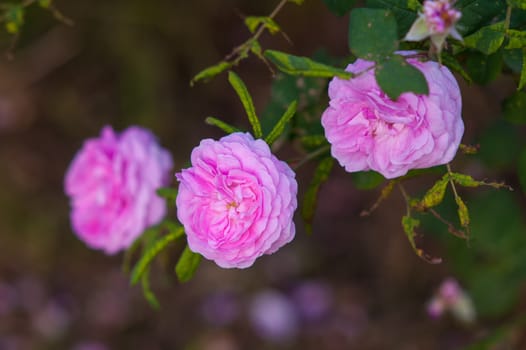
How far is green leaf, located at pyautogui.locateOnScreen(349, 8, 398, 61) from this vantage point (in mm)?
707

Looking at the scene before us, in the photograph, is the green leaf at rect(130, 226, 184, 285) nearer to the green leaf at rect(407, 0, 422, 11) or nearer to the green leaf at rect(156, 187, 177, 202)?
the green leaf at rect(156, 187, 177, 202)

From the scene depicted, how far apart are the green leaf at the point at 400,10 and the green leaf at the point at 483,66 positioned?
0.13m

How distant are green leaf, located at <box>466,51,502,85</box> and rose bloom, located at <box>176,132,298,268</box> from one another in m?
0.29

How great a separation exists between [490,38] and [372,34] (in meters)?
0.14

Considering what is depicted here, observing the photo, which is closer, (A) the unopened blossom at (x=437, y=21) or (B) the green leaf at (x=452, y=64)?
(A) the unopened blossom at (x=437, y=21)

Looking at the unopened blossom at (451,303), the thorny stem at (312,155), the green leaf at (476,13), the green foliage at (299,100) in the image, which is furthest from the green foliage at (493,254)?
the green leaf at (476,13)

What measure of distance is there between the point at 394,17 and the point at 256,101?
1.51 meters

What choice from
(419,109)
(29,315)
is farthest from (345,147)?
(29,315)

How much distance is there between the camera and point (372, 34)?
717 millimetres

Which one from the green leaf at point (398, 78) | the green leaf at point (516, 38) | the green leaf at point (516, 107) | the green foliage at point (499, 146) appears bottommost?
the green foliage at point (499, 146)

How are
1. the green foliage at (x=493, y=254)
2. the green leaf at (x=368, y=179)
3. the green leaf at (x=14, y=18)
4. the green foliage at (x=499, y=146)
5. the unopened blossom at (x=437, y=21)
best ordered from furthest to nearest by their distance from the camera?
the green foliage at (x=493, y=254), the green foliage at (x=499, y=146), the green leaf at (x=14, y=18), the green leaf at (x=368, y=179), the unopened blossom at (x=437, y=21)

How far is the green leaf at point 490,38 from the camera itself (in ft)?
2.49

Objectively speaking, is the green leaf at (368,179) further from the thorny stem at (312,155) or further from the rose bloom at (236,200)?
the rose bloom at (236,200)

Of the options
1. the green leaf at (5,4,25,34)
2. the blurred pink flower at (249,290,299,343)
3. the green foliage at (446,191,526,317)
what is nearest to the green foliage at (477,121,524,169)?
the green foliage at (446,191,526,317)
